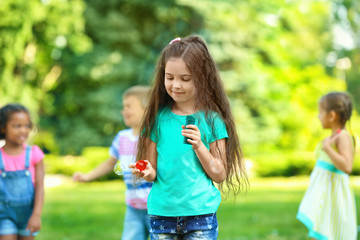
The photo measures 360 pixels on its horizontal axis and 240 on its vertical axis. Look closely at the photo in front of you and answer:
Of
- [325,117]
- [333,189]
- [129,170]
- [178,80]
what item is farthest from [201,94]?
[333,189]

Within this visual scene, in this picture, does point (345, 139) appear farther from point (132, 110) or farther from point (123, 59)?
point (123, 59)

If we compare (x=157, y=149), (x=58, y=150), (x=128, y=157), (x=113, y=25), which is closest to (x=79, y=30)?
(x=113, y=25)

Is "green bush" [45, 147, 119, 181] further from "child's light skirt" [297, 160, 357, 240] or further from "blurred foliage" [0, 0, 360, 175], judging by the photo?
"child's light skirt" [297, 160, 357, 240]

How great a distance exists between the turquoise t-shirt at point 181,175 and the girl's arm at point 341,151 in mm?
2051

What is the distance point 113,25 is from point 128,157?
22995 millimetres

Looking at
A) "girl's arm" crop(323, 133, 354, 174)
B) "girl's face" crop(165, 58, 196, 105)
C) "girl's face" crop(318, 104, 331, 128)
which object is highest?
"girl's face" crop(165, 58, 196, 105)

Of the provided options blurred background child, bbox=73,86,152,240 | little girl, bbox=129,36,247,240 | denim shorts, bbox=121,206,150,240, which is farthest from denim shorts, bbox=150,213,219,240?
denim shorts, bbox=121,206,150,240

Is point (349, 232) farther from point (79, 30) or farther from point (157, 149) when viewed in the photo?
point (79, 30)

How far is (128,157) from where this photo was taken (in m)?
4.71

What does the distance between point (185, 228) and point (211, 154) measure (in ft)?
1.47

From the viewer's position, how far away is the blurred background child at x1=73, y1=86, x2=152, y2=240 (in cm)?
449

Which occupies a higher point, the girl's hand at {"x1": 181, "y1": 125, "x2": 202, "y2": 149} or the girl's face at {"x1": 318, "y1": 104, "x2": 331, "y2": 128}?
the girl's hand at {"x1": 181, "y1": 125, "x2": 202, "y2": 149}

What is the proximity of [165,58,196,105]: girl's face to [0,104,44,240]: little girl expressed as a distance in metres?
1.99

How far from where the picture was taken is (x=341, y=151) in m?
4.89
